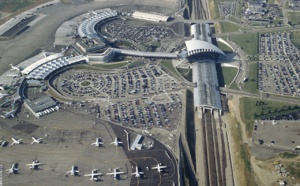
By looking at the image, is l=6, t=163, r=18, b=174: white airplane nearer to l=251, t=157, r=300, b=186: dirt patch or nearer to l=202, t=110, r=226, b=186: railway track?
l=202, t=110, r=226, b=186: railway track

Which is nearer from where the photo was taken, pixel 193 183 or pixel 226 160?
pixel 193 183

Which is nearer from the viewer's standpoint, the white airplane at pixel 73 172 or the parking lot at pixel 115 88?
the white airplane at pixel 73 172

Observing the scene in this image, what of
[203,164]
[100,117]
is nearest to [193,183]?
[203,164]

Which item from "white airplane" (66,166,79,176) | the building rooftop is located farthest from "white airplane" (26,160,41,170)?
the building rooftop

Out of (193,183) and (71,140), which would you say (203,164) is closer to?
(193,183)

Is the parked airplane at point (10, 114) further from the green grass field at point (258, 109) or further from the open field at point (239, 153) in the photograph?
the green grass field at point (258, 109)

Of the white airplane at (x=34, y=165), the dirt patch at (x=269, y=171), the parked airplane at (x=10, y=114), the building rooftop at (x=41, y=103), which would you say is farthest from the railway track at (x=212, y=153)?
the parked airplane at (x=10, y=114)

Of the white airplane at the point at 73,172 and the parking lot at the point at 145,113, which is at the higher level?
the parking lot at the point at 145,113

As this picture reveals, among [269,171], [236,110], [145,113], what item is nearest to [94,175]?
[145,113]

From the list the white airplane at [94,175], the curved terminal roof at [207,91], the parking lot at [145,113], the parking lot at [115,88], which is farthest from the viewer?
the parking lot at [115,88]

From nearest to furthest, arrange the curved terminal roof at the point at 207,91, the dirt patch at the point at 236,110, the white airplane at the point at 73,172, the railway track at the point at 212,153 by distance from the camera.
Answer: the white airplane at the point at 73,172, the railway track at the point at 212,153, the dirt patch at the point at 236,110, the curved terminal roof at the point at 207,91
